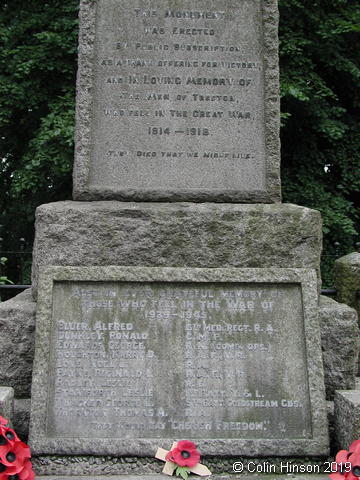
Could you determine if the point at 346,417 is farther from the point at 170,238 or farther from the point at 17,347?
the point at 17,347

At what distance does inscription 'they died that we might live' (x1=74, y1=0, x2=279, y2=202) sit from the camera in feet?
11.6

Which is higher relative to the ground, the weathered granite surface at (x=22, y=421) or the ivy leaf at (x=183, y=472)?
the weathered granite surface at (x=22, y=421)

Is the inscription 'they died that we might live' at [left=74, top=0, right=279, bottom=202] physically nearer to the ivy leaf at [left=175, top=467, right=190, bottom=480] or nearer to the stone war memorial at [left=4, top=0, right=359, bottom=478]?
the stone war memorial at [left=4, top=0, right=359, bottom=478]

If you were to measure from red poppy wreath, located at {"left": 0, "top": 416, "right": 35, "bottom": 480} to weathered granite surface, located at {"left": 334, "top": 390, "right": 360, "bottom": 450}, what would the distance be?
1557 mm

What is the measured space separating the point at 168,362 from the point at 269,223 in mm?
1037

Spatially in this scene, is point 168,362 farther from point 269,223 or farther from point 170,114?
point 170,114

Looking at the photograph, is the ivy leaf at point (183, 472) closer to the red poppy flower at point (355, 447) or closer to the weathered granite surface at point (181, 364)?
the weathered granite surface at point (181, 364)

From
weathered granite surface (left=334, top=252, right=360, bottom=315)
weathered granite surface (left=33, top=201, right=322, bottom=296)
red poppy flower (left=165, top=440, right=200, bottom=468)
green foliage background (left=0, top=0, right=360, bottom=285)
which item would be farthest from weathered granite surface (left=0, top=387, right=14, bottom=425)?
green foliage background (left=0, top=0, right=360, bottom=285)

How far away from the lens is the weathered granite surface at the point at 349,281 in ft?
15.9

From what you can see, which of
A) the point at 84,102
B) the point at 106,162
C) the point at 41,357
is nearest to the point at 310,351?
the point at 41,357

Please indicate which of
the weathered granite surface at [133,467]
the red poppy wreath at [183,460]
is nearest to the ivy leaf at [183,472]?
the red poppy wreath at [183,460]

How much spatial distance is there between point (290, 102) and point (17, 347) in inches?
269

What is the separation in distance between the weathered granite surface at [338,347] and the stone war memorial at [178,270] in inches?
0.5

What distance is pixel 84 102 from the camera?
3.53 meters
